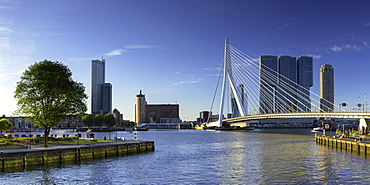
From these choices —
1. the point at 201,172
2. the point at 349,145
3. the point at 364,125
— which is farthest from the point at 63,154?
the point at 364,125

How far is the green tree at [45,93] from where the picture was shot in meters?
53.7

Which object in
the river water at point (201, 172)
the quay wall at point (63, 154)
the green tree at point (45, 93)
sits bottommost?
the river water at point (201, 172)

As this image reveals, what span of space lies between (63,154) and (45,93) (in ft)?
40.2

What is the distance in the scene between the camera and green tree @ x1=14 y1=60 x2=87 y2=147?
176 feet

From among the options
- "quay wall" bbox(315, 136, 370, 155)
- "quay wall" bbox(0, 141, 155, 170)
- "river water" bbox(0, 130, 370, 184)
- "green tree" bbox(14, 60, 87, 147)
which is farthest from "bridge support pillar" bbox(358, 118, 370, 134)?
"green tree" bbox(14, 60, 87, 147)

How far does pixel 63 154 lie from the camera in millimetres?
46250

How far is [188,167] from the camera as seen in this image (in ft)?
146

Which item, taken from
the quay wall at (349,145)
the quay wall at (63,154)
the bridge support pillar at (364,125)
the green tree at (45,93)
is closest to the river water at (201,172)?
the quay wall at (63,154)

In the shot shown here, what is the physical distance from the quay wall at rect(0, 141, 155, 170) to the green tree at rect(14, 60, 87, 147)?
23.8 feet

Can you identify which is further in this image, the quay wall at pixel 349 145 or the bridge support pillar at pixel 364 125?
the bridge support pillar at pixel 364 125

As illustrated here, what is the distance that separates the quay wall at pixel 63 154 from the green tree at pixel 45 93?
726 centimetres

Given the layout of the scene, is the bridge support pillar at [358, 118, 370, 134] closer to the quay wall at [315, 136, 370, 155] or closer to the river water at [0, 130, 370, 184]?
the quay wall at [315, 136, 370, 155]

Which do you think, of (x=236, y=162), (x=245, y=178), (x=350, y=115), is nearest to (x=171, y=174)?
(x=245, y=178)

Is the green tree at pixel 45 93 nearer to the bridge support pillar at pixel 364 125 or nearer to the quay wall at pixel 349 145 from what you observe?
the quay wall at pixel 349 145
